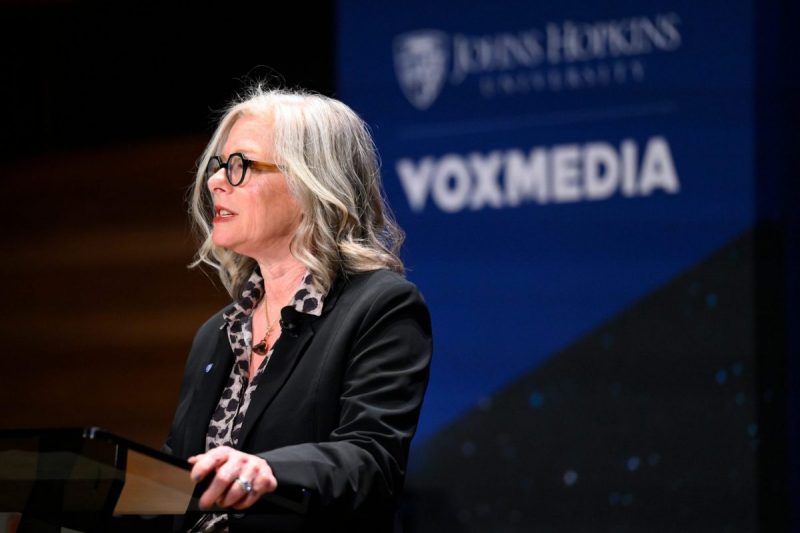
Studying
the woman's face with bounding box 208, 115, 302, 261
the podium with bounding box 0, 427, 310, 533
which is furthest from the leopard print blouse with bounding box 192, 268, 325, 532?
the podium with bounding box 0, 427, 310, 533

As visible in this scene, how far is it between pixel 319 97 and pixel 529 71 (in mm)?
1687

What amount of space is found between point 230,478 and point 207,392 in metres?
0.62

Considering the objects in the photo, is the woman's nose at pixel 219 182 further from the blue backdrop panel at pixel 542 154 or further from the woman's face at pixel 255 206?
the blue backdrop panel at pixel 542 154

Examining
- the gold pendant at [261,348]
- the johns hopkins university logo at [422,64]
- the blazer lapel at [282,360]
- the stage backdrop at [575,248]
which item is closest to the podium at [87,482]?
the blazer lapel at [282,360]

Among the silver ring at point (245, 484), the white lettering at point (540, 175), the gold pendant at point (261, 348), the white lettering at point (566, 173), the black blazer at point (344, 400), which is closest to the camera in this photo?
the silver ring at point (245, 484)

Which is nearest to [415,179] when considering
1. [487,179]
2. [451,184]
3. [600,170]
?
[451,184]

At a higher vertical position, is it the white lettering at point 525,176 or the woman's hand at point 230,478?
the white lettering at point 525,176

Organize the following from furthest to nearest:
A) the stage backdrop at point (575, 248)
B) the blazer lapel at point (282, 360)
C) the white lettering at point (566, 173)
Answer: the white lettering at point (566, 173) < the stage backdrop at point (575, 248) < the blazer lapel at point (282, 360)

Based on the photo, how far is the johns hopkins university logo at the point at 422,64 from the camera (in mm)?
3980

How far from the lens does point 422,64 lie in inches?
158

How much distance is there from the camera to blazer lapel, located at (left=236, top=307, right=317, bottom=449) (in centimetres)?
196

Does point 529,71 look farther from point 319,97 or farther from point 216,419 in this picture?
point 216,419

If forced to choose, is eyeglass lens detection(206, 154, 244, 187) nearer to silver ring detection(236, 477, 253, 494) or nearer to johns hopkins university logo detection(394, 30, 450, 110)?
silver ring detection(236, 477, 253, 494)

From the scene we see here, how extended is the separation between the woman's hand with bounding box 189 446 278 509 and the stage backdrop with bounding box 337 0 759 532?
2.26 m
